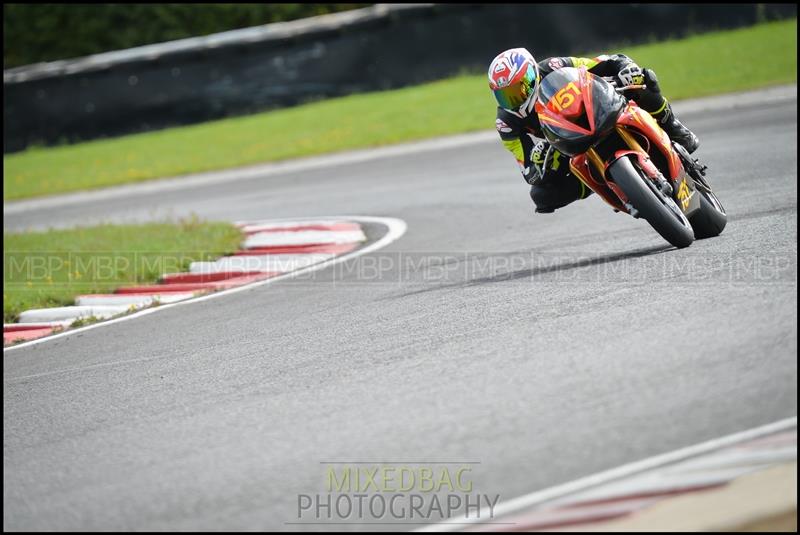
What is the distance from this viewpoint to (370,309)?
7.04 meters

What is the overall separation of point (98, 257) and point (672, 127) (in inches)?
232

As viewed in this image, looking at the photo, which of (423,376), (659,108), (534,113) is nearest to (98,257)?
(534,113)

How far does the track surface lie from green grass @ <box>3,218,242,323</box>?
1660mm

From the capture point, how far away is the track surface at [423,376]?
4.05m

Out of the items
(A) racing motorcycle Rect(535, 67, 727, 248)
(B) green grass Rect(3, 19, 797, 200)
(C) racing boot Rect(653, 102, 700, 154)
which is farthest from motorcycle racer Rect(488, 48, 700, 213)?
(B) green grass Rect(3, 19, 797, 200)

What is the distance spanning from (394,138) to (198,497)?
1381 cm

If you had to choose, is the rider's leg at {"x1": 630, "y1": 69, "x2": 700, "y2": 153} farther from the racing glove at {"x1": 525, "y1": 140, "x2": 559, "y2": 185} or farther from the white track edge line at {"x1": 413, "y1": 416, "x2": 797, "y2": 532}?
the white track edge line at {"x1": 413, "y1": 416, "x2": 797, "y2": 532}

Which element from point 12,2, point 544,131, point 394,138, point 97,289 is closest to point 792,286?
point 544,131

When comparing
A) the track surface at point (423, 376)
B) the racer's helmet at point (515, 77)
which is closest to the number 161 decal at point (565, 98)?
the racer's helmet at point (515, 77)

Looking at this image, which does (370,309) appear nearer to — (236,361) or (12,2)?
(236,361)

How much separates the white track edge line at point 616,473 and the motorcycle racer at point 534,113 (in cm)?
345

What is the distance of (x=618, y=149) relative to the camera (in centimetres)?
675

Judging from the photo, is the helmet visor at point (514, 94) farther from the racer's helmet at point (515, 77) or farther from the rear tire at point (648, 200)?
the rear tire at point (648, 200)

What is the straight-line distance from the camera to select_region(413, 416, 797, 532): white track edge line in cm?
366
